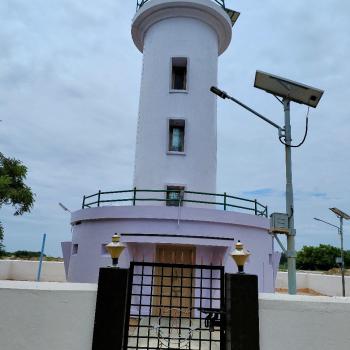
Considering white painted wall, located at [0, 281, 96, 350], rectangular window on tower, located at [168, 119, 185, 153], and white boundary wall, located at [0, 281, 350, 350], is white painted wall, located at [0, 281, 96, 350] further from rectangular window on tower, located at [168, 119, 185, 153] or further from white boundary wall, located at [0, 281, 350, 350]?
rectangular window on tower, located at [168, 119, 185, 153]

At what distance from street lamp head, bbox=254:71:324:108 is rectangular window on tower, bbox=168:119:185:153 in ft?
20.8

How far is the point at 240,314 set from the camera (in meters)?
5.29

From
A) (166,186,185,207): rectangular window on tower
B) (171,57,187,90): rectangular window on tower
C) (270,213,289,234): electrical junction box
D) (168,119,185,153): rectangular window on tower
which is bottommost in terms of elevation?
(270,213,289,234): electrical junction box

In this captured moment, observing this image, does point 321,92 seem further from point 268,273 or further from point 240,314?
point 268,273

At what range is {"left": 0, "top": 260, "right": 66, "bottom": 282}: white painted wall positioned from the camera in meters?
22.6

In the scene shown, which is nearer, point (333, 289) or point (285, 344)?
point (285, 344)

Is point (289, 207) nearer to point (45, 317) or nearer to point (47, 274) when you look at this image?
point (45, 317)

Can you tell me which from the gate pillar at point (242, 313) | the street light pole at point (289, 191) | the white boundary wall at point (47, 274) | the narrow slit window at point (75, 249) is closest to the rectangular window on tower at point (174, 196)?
the narrow slit window at point (75, 249)

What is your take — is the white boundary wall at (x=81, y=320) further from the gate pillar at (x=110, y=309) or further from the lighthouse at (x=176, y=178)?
the lighthouse at (x=176, y=178)

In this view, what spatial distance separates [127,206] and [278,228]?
5716 mm

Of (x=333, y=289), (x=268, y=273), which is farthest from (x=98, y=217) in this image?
(x=333, y=289)

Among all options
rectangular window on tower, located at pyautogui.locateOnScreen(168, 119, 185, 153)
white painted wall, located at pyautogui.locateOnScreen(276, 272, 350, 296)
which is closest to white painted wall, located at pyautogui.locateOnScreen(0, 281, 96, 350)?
rectangular window on tower, located at pyautogui.locateOnScreen(168, 119, 185, 153)

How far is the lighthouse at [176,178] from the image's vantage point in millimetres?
11555

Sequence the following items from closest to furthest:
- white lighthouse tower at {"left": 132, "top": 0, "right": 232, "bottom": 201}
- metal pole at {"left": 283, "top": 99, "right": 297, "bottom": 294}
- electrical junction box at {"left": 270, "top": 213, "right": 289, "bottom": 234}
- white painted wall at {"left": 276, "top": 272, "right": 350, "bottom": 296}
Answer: metal pole at {"left": 283, "top": 99, "right": 297, "bottom": 294} < electrical junction box at {"left": 270, "top": 213, "right": 289, "bottom": 234} < white lighthouse tower at {"left": 132, "top": 0, "right": 232, "bottom": 201} < white painted wall at {"left": 276, "top": 272, "right": 350, "bottom": 296}
